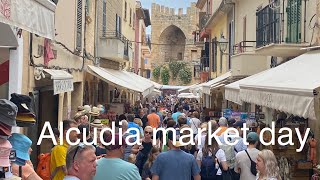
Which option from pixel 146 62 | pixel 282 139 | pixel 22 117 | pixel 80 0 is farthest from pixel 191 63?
pixel 22 117

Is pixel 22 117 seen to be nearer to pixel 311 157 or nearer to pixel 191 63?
pixel 311 157

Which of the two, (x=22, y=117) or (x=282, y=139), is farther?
(x=282, y=139)

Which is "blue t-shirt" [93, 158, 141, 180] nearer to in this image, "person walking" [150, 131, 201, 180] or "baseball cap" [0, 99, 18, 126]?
"person walking" [150, 131, 201, 180]

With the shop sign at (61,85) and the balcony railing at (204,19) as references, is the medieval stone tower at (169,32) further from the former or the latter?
the shop sign at (61,85)

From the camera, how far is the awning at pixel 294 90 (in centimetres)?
672

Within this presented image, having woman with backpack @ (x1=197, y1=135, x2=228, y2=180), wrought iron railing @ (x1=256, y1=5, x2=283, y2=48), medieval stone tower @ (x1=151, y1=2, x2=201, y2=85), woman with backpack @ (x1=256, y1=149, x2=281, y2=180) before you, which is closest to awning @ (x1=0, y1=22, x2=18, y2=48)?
woman with backpack @ (x1=197, y1=135, x2=228, y2=180)

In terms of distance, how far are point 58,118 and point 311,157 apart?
604cm

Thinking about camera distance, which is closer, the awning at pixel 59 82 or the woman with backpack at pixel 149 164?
the woman with backpack at pixel 149 164

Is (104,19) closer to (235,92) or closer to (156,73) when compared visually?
(235,92)

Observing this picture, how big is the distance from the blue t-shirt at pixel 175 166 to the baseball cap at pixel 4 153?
371 cm

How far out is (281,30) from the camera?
1273 centimetres

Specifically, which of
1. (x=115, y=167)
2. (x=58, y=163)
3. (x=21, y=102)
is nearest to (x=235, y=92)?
(x=58, y=163)

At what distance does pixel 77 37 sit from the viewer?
15531 mm

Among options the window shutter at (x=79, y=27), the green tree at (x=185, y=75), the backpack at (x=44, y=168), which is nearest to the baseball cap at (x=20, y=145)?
the backpack at (x=44, y=168)
